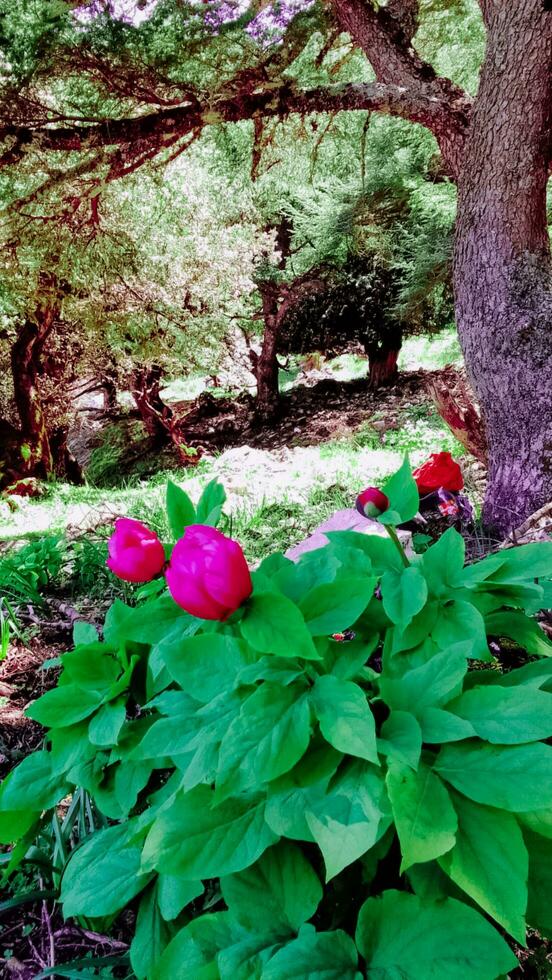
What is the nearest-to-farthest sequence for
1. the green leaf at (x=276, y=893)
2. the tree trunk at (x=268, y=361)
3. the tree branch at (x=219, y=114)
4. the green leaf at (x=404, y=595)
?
the green leaf at (x=276, y=893) → the green leaf at (x=404, y=595) → the tree branch at (x=219, y=114) → the tree trunk at (x=268, y=361)

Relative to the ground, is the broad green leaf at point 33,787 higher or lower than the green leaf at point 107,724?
lower

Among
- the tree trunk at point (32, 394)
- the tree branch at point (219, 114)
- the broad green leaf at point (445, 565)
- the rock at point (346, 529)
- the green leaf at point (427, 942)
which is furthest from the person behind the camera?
the tree trunk at point (32, 394)

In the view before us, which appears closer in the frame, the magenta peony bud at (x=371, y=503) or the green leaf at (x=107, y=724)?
the green leaf at (x=107, y=724)

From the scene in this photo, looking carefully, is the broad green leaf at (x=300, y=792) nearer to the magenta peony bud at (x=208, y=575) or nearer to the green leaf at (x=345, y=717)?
the green leaf at (x=345, y=717)

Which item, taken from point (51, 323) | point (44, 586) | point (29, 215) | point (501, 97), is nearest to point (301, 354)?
point (51, 323)

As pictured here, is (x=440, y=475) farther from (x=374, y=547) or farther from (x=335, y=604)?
(x=335, y=604)

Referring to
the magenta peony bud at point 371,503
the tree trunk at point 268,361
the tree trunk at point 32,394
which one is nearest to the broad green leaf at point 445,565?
the magenta peony bud at point 371,503

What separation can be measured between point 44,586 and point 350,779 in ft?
7.28

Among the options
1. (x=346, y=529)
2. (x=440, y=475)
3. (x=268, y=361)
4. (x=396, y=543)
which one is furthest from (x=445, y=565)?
(x=268, y=361)

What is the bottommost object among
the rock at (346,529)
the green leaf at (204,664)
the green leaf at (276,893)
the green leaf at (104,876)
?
the rock at (346,529)

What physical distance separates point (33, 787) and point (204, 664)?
37cm

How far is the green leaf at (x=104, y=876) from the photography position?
0.75m

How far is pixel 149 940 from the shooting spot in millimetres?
761

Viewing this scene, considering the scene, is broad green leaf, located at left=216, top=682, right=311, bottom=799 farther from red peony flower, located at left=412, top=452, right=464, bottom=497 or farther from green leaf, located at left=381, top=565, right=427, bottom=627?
red peony flower, located at left=412, top=452, right=464, bottom=497
